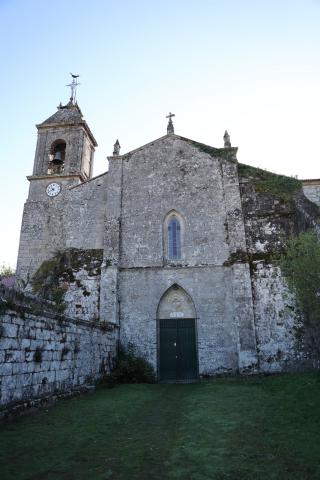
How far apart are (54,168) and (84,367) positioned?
13.1 m

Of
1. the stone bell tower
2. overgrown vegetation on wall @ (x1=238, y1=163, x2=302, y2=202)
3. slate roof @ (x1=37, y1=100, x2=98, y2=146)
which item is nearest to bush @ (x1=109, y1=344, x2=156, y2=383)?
the stone bell tower

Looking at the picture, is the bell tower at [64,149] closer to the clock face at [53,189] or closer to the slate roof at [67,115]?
the slate roof at [67,115]

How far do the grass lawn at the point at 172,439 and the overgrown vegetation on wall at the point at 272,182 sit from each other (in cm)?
881

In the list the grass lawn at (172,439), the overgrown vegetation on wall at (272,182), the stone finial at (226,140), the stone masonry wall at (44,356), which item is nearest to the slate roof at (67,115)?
the stone finial at (226,140)

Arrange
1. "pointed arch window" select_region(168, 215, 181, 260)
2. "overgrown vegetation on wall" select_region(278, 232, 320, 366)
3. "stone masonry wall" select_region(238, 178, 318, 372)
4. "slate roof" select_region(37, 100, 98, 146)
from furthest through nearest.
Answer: "slate roof" select_region(37, 100, 98, 146) → "pointed arch window" select_region(168, 215, 181, 260) → "stone masonry wall" select_region(238, 178, 318, 372) → "overgrown vegetation on wall" select_region(278, 232, 320, 366)

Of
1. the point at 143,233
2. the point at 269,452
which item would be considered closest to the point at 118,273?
the point at 143,233

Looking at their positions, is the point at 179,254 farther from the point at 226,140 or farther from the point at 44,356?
the point at 44,356

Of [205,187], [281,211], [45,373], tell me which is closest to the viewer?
[45,373]

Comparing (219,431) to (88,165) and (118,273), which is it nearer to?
(118,273)

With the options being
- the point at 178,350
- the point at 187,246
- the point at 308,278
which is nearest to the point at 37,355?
the point at 308,278

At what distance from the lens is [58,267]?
643 inches

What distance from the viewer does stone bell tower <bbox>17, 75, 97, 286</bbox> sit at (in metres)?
18.0

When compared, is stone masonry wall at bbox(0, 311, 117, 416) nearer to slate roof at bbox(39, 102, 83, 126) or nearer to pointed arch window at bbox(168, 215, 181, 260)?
pointed arch window at bbox(168, 215, 181, 260)

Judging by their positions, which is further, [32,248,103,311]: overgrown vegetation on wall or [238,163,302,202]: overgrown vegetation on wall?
[238,163,302,202]: overgrown vegetation on wall
